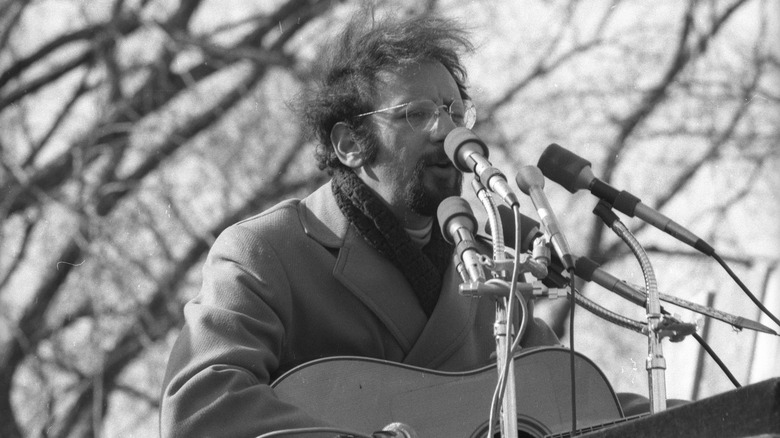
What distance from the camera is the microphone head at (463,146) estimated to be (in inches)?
123

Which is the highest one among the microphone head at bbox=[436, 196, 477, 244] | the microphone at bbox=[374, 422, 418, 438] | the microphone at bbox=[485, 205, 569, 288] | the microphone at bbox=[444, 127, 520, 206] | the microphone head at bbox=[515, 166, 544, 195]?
the microphone at bbox=[444, 127, 520, 206]

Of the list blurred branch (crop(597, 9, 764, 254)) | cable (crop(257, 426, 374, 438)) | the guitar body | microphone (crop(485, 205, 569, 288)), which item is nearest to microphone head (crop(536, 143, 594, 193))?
microphone (crop(485, 205, 569, 288))

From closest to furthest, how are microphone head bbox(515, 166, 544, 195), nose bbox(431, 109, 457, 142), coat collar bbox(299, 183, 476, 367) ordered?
microphone head bbox(515, 166, 544, 195), coat collar bbox(299, 183, 476, 367), nose bbox(431, 109, 457, 142)

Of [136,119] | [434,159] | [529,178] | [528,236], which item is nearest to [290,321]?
[434,159]

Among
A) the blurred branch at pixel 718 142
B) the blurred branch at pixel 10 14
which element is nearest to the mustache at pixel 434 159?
the blurred branch at pixel 718 142

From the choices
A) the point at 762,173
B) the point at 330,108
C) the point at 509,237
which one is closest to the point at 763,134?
the point at 762,173

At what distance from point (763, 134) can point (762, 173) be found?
13.6 inches

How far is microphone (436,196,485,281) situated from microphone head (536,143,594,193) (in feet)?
0.87

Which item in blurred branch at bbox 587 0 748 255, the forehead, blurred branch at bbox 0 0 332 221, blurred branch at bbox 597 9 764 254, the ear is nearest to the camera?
the forehead

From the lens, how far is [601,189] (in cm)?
316

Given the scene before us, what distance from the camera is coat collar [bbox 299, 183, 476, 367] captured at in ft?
12.9

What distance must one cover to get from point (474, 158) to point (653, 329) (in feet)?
1.85

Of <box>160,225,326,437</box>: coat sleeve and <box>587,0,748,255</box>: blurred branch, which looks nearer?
<box>160,225,326,437</box>: coat sleeve

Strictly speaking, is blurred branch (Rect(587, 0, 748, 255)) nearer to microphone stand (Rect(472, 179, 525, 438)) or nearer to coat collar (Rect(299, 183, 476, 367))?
coat collar (Rect(299, 183, 476, 367))
